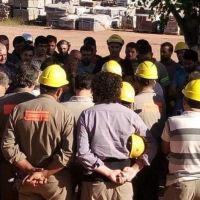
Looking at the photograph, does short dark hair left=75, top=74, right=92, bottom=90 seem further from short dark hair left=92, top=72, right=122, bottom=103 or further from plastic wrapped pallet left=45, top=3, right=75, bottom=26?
plastic wrapped pallet left=45, top=3, right=75, bottom=26

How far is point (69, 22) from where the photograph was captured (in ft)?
110

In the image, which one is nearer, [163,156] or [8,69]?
[163,156]

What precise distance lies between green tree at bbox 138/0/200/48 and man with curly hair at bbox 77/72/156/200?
12.2 feet

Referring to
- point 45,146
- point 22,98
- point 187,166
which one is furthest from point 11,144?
point 187,166

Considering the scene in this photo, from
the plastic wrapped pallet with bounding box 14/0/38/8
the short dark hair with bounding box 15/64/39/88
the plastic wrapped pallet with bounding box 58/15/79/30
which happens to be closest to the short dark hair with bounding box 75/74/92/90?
the short dark hair with bounding box 15/64/39/88

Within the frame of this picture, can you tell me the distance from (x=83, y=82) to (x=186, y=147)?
1.25 metres

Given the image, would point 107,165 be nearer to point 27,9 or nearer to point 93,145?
point 93,145

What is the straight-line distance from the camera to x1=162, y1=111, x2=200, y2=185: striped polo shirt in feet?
15.1

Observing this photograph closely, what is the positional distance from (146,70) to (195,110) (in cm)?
125

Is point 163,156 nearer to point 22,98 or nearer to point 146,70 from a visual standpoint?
point 146,70

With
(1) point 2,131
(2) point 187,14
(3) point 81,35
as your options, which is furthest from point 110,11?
(1) point 2,131

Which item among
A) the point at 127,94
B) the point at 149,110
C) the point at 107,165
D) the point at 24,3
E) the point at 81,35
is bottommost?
the point at 81,35

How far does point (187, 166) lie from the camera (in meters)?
4.68

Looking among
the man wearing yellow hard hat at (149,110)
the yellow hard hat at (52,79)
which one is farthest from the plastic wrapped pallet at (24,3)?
the yellow hard hat at (52,79)
